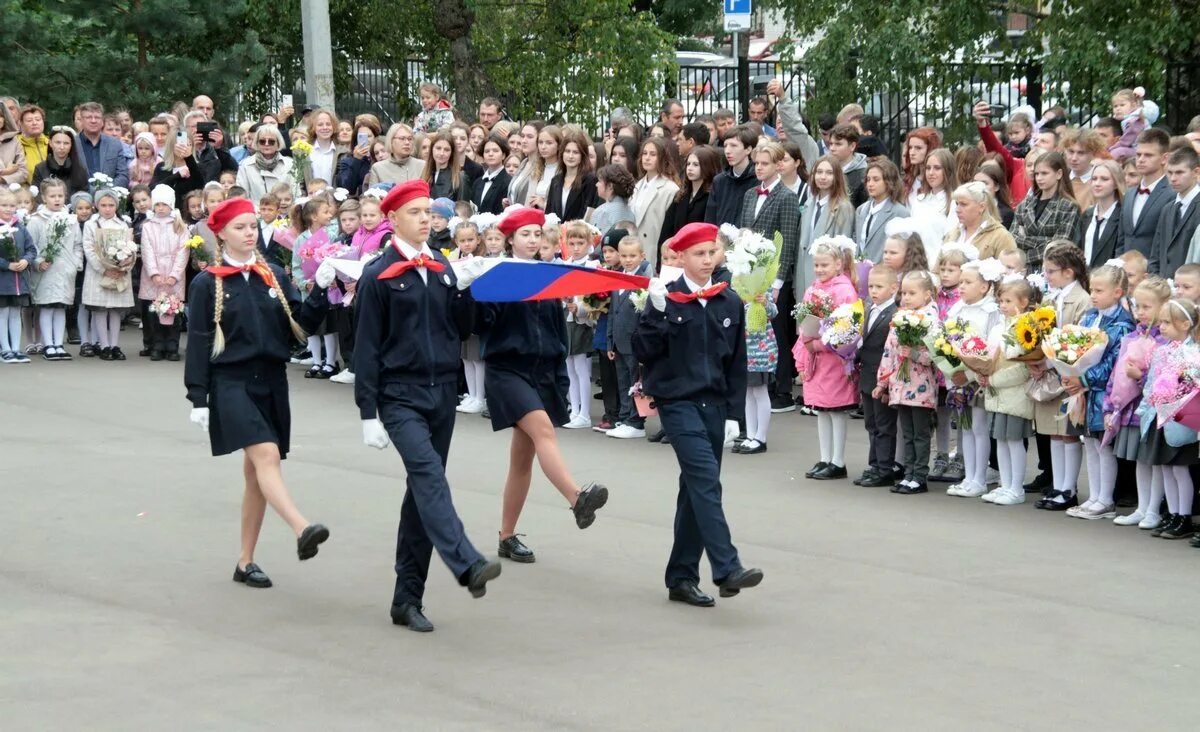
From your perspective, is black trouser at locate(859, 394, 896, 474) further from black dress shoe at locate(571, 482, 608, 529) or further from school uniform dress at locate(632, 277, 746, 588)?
black dress shoe at locate(571, 482, 608, 529)

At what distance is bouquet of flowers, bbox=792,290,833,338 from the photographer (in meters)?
11.6

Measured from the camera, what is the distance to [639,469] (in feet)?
38.5

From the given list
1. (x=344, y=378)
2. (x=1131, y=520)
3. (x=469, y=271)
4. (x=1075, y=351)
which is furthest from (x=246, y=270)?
(x=344, y=378)

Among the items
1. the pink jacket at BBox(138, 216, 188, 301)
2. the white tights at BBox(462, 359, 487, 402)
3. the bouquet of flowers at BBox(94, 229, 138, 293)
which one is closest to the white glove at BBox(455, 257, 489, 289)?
the white tights at BBox(462, 359, 487, 402)

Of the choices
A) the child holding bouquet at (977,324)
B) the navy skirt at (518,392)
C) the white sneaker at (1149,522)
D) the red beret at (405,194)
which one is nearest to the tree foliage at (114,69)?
the child holding bouquet at (977,324)

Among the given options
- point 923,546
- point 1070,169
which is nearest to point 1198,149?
point 1070,169

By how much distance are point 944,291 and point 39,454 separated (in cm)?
635

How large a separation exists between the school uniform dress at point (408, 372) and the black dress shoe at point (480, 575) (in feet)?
1.36

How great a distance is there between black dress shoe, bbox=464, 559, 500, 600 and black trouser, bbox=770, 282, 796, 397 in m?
6.63

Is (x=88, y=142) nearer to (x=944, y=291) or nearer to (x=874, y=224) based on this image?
(x=874, y=224)

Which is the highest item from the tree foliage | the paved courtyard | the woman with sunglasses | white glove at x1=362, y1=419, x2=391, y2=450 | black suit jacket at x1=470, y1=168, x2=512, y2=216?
the tree foliage

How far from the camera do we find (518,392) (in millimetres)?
8930

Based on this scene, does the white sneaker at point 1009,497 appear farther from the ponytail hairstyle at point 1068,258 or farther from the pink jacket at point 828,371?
the ponytail hairstyle at point 1068,258

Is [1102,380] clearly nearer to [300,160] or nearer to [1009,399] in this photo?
[1009,399]
